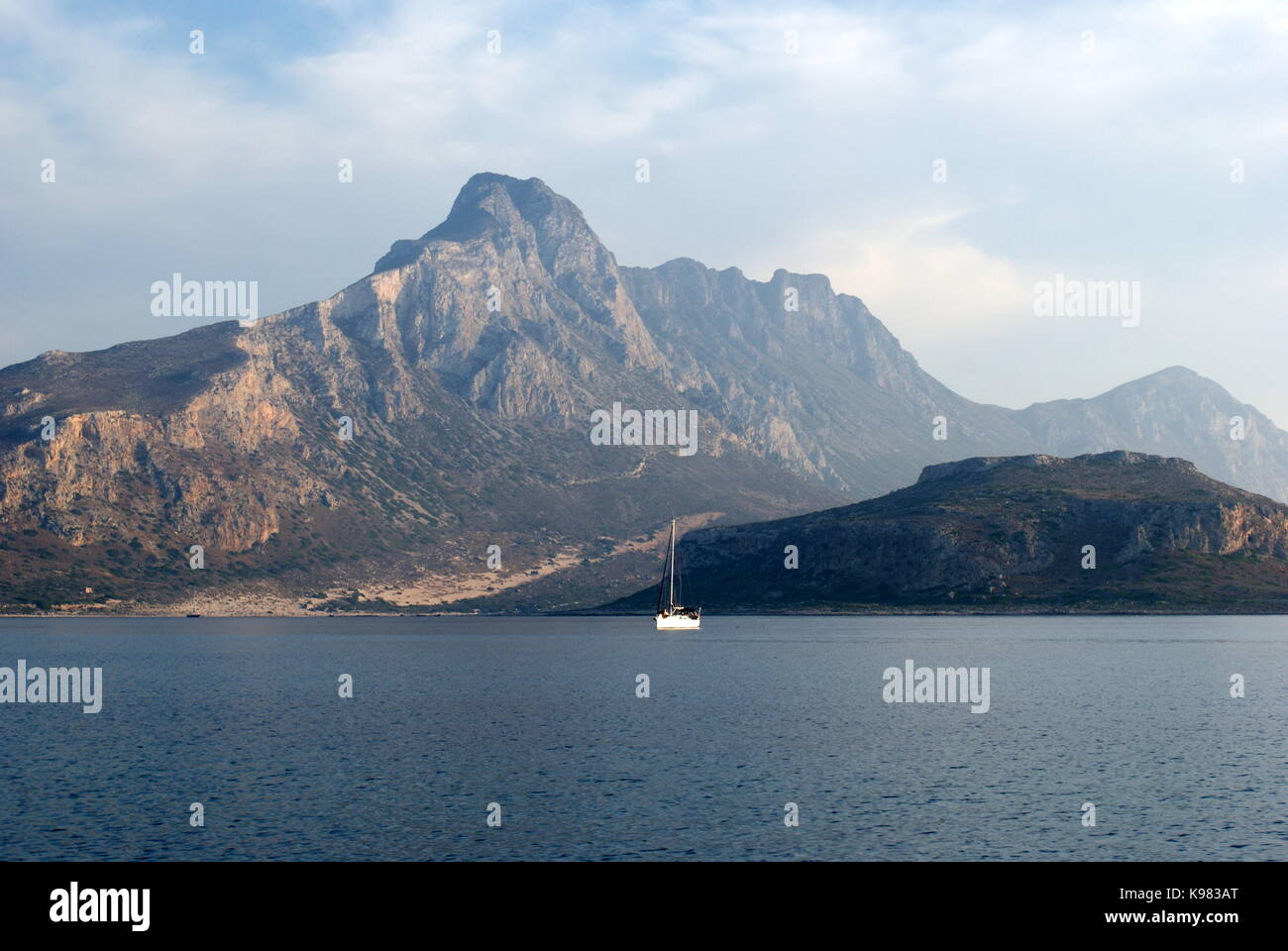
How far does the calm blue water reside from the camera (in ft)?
191

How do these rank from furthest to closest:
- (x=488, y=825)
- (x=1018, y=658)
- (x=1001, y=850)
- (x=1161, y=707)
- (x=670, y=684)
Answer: (x=1018, y=658)
(x=670, y=684)
(x=1161, y=707)
(x=488, y=825)
(x=1001, y=850)

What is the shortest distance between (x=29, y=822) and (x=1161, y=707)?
94746 mm

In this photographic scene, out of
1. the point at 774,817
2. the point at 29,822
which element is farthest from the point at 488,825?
the point at 29,822

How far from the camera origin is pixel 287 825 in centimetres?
6162

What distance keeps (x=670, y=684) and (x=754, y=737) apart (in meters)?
49.6

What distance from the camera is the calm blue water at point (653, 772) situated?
58156 mm

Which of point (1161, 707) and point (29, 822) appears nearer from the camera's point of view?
point (29, 822)

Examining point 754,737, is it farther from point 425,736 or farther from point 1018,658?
point 1018,658

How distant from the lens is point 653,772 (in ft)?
254
